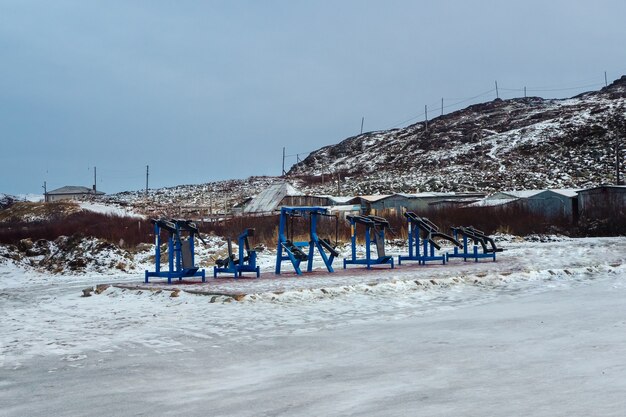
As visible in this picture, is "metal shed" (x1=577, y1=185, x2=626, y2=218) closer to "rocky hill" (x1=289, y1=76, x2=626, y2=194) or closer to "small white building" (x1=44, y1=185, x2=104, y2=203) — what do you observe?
"rocky hill" (x1=289, y1=76, x2=626, y2=194)

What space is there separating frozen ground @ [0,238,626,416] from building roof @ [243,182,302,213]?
53.2m

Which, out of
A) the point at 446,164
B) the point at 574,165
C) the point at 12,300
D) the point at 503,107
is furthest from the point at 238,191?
the point at 12,300

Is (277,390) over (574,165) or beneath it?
beneath

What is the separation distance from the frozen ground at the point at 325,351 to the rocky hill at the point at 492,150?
199 feet

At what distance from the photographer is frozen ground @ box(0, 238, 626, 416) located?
16.8ft

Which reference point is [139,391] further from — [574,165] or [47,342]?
[574,165]

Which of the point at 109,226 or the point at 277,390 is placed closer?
the point at 277,390

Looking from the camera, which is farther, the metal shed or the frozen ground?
the metal shed

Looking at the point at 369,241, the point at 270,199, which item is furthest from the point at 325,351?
the point at 270,199

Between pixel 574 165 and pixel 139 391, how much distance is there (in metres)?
82.8

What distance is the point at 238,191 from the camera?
102438 mm

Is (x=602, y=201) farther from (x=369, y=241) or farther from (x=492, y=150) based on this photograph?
(x=492, y=150)

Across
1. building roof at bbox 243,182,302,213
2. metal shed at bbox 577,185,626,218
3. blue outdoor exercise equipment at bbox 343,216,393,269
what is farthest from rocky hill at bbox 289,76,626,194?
blue outdoor exercise equipment at bbox 343,216,393,269

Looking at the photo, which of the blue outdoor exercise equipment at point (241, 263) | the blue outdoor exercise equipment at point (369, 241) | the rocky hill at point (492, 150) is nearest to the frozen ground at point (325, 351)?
the blue outdoor exercise equipment at point (241, 263)
